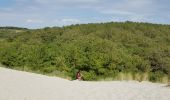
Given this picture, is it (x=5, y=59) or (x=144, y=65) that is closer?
(x=144, y=65)

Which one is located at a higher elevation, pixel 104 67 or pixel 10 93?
pixel 10 93

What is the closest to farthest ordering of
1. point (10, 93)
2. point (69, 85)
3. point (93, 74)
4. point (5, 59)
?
point (10, 93) < point (69, 85) < point (93, 74) < point (5, 59)

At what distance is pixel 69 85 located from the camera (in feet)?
44.9

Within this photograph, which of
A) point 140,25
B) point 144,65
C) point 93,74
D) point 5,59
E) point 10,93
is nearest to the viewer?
point 10,93

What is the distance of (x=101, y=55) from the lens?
3828cm

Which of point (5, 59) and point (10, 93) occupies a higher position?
point (10, 93)

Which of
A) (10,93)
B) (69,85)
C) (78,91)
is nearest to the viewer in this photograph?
(10,93)

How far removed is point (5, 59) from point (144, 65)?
683 inches

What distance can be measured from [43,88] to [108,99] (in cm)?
257

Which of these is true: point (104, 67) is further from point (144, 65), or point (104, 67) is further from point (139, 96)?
A: point (139, 96)

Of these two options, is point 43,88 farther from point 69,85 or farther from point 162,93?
point 162,93

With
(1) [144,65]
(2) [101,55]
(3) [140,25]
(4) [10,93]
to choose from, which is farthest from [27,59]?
(3) [140,25]

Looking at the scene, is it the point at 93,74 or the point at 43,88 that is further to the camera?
the point at 93,74

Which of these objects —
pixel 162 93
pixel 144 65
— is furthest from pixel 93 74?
pixel 162 93
